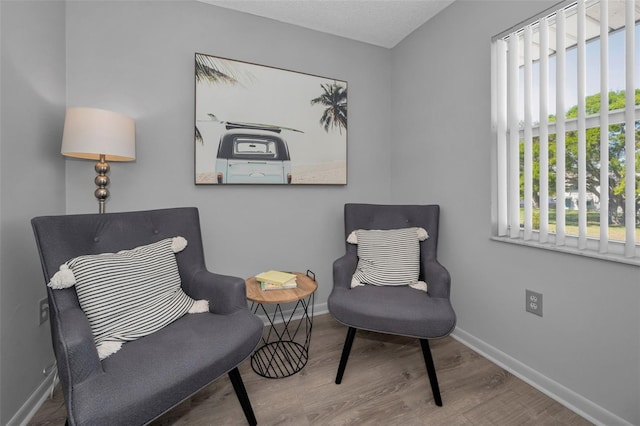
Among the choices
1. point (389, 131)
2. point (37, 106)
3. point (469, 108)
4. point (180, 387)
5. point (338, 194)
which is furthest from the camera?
point (389, 131)

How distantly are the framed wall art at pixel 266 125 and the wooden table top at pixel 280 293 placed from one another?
2.76 ft

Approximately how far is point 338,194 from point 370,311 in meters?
1.23

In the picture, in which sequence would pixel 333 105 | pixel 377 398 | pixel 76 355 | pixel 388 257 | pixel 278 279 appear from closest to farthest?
pixel 76 355 → pixel 377 398 → pixel 278 279 → pixel 388 257 → pixel 333 105

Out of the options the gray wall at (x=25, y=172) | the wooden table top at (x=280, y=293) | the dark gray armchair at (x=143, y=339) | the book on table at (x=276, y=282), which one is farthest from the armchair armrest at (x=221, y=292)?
the gray wall at (x=25, y=172)

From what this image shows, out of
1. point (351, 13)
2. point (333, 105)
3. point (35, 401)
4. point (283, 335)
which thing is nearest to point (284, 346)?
point (283, 335)

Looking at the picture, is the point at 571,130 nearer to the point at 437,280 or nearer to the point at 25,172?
the point at 437,280

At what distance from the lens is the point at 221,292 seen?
1404mm

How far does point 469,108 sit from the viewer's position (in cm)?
194

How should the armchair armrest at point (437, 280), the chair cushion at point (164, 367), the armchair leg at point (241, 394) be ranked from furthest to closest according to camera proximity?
the armchair armrest at point (437, 280)
the armchair leg at point (241, 394)
the chair cushion at point (164, 367)

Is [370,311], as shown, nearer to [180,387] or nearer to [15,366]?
[180,387]

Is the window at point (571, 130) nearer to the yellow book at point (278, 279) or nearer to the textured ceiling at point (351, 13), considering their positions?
the textured ceiling at point (351, 13)

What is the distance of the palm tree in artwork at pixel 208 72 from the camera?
6.59ft

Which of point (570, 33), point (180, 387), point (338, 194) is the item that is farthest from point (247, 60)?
point (180, 387)

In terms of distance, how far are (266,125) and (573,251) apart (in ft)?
6.64
